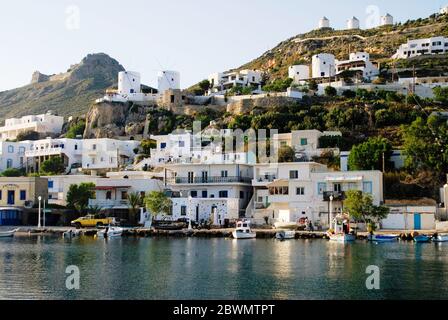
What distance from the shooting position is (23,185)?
68688 millimetres

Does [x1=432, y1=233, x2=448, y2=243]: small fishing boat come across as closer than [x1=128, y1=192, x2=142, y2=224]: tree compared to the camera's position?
Yes

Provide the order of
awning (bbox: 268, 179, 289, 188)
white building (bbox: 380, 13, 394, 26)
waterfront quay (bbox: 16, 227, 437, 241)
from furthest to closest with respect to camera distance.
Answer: white building (bbox: 380, 13, 394, 26), awning (bbox: 268, 179, 289, 188), waterfront quay (bbox: 16, 227, 437, 241)

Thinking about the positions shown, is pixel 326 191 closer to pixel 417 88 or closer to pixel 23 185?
pixel 23 185

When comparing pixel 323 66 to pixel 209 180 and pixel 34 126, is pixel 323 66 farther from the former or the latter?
pixel 209 180

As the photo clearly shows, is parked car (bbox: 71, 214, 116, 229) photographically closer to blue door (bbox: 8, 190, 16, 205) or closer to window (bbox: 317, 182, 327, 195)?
blue door (bbox: 8, 190, 16, 205)

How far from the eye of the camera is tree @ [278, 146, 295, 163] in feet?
231

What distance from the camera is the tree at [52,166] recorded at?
82.6 m

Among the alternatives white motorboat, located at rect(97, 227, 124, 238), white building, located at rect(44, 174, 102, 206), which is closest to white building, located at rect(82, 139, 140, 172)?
white building, located at rect(44, 174, 102, 206)

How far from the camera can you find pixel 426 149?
211 feet

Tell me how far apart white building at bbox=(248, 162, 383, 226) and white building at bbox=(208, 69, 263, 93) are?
47608 millimetres

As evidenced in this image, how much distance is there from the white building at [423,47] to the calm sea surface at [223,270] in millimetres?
78899

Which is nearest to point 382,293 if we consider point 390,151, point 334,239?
point 334,239

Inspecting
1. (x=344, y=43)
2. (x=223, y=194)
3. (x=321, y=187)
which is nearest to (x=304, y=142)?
(x=223, y=194)
